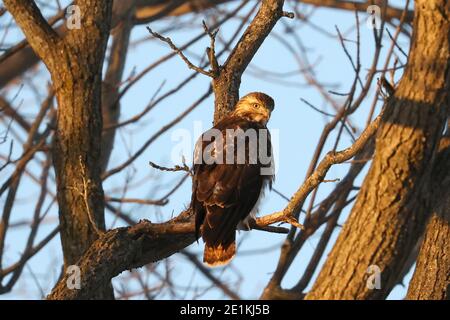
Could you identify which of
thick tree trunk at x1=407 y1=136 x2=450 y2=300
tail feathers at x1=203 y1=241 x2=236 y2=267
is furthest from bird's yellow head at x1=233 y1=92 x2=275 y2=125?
thick tree trunk at x1=407 y1=136 x2=450 y2=300

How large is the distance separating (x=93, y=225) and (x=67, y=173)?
88 centimetres

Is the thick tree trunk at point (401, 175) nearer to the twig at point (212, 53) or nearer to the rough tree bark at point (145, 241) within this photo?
the rough tree bark at point (145, 241)

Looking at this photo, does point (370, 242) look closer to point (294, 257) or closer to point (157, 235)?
point (157, 235)

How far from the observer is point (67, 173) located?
8242 millimetres

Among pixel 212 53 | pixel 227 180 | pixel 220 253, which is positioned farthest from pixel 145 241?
pixel 212 53

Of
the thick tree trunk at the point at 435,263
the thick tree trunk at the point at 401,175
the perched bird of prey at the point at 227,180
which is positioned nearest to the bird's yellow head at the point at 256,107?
the perched bird of prey at the point at 227,180

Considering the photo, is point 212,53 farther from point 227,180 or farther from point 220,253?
point 220,253

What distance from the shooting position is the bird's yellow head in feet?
26.6

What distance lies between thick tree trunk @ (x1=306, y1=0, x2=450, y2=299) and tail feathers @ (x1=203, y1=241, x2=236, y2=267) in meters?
1.99

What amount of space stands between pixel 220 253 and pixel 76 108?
1.73 meters

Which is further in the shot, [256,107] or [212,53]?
[256,107]

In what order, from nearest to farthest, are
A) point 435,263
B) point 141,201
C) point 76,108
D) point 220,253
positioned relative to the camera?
point 435,263 < point 220,253 < point 76,108 < point 141,201

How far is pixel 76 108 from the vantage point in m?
8.27
